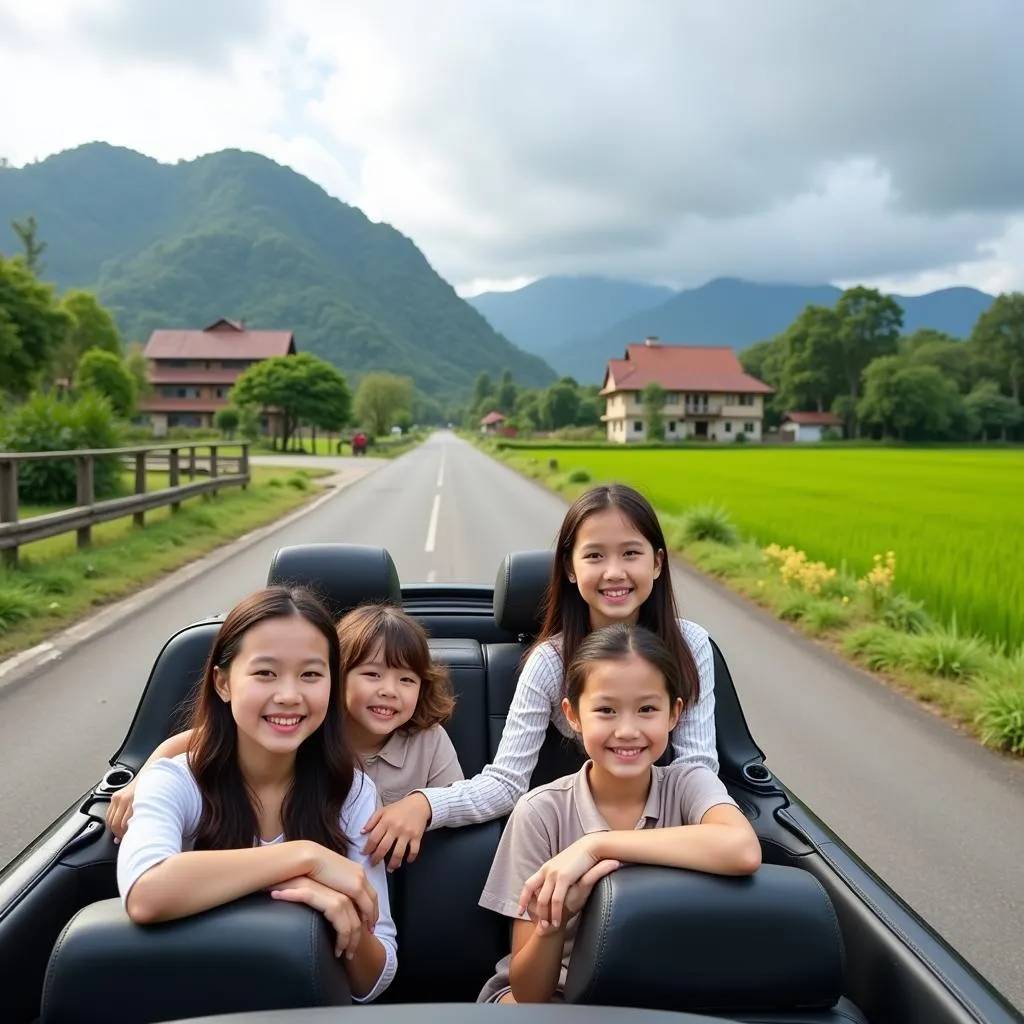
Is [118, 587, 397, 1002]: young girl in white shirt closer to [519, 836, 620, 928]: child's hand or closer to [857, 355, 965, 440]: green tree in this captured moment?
[519, 836, 620, 928]: child's hand

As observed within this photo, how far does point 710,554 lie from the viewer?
1309 centimetres

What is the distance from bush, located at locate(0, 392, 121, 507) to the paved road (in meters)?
8.15

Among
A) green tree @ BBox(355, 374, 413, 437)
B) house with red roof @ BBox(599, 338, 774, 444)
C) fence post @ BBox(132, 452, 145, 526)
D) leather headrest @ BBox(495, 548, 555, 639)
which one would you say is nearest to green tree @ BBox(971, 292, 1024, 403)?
house with red roof @ BBox(599, 338, 774, 444)

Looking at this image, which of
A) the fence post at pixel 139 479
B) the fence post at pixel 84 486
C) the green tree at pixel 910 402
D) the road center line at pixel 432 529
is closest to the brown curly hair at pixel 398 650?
the fence post at pixel 84 486

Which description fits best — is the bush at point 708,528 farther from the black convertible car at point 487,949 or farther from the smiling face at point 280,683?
the smiling face at point 280,683

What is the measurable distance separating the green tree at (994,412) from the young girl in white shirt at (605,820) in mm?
93354

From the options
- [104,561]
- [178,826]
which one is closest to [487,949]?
[178,826]

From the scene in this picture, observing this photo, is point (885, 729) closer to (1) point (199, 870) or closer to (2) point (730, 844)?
(2) point (730, 844)

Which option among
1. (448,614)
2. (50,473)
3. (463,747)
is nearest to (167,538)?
(50,473)

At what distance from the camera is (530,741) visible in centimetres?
263

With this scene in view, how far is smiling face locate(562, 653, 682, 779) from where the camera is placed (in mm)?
2131

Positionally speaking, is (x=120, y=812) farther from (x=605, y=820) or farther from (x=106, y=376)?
(x=106, y=376)

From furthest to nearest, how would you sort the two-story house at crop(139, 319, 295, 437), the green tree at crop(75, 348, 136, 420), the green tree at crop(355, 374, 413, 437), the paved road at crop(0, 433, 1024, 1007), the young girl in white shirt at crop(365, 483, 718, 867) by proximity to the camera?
the green tree at crop(355, 374, 413, 437) → the two-story house at crop(139, 319, 295, 437) → the green tree at crop(75, 348, 136, 420) → the paved road at crop(0, 433, 1024, 1007) → the young girl in white shirt at crop(365, 483, 718, 867)

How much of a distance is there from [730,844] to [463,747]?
1406 mm
